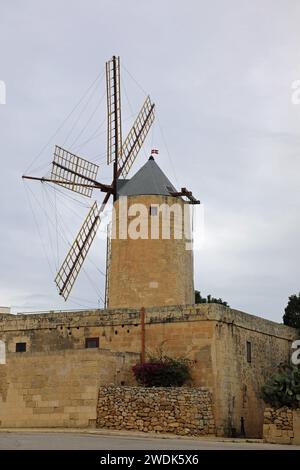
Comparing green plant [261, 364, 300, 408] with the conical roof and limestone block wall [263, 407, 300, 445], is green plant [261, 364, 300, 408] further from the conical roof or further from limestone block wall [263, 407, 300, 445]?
the conical roof

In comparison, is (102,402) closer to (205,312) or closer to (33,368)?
(33,368)

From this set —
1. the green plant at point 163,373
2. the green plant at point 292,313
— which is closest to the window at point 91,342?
the green plant at point 163,373

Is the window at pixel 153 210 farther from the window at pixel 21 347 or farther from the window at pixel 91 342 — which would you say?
the window at pixel 21 347

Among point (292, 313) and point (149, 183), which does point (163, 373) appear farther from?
point (292, 313)

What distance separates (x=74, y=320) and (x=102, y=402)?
183 inches

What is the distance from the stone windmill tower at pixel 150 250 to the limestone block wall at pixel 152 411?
5788mm

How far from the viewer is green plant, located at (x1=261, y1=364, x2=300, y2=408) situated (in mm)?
23047

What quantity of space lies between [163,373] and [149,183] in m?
8.25

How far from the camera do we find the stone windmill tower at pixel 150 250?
98.5 feet

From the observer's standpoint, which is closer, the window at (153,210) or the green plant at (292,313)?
the window at (153,210)

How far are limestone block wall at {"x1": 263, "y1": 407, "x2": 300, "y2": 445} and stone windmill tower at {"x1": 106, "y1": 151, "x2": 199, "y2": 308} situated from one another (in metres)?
7.85

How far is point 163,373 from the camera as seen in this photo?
25.6m

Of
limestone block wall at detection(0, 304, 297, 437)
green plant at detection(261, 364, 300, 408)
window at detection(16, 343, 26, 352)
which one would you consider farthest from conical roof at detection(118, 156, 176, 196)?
green plant at detection(261, 364, 300, 408)
